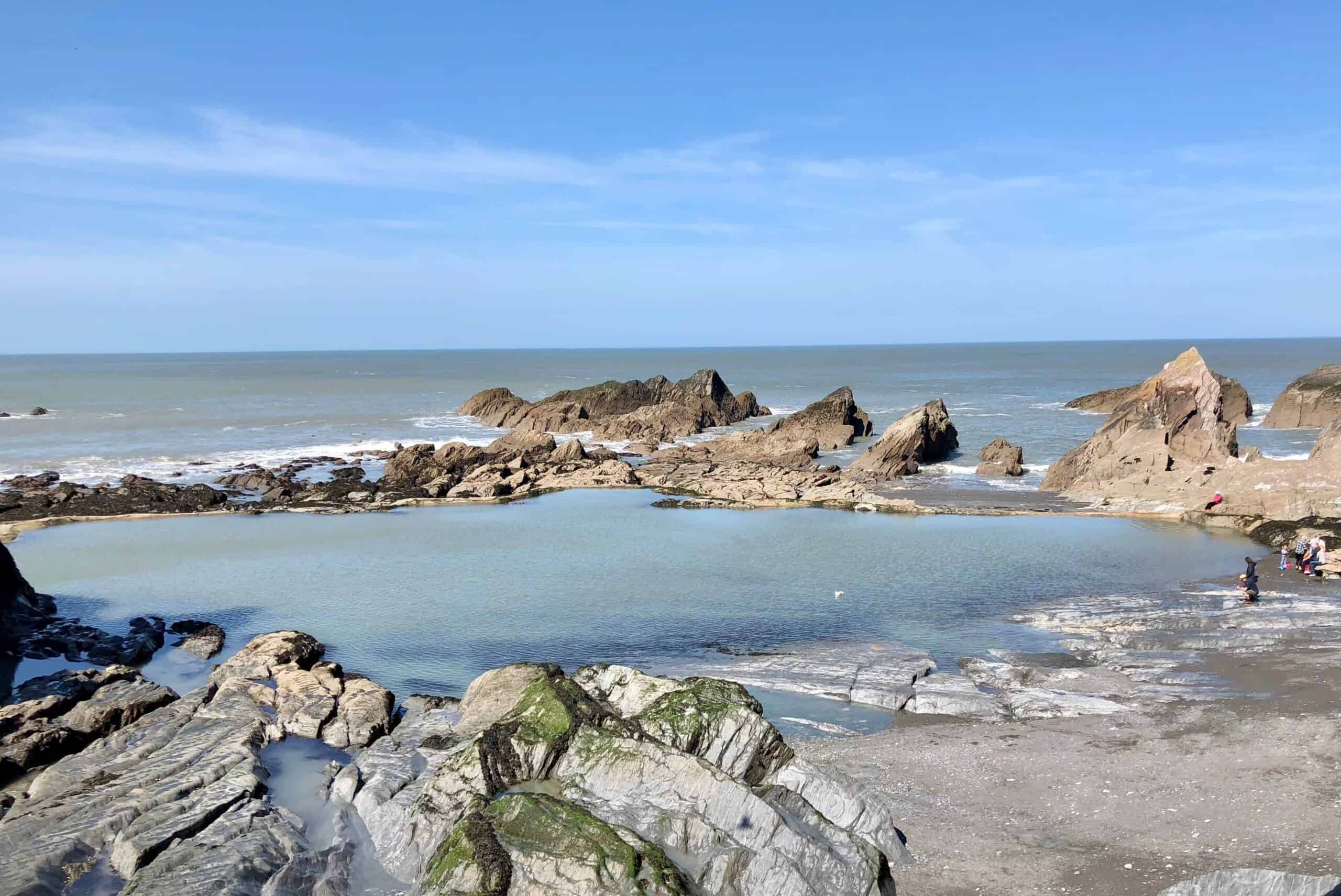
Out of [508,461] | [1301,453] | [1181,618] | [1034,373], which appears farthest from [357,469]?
[1034,373]

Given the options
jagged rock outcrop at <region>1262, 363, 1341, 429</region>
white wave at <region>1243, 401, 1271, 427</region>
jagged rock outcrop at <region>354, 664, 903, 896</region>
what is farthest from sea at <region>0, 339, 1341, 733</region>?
white wave at <region>1243, 401, 1271, 427</region>

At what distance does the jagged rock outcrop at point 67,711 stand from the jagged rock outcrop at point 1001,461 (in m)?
42.0

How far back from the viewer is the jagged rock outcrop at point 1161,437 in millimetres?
43188

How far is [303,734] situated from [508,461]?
35.2 metres

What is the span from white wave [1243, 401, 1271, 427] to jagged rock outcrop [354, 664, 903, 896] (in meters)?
69.9

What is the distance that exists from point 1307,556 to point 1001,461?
23620mm

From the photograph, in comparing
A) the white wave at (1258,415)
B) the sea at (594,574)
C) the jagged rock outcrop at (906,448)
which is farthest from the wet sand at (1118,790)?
the white wave at (1258,415)

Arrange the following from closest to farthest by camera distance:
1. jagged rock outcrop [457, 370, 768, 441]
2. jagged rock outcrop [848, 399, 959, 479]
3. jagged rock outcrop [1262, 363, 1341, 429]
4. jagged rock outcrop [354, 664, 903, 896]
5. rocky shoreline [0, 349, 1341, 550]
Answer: jagged rock outcrop [354, 664, 903, 896]
rocky shoreline [0, 349, 1341, 550]
jagged rock outcrop [848, 399, 959, 479]
jagged rock outcrop [1262, 363, 1341, 429]
jagged rock outcrop [457, 370, 768, 441]

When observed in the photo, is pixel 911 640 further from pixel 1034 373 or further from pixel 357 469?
pixel 1034 373

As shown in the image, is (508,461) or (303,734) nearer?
(303,734)

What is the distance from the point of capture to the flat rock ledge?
1230 cm

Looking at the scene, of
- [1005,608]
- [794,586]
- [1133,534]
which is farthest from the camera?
[1133,534]

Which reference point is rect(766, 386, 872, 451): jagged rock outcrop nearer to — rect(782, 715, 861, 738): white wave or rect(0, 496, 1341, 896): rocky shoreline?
rect(0, 496, 1341, 896): rocky shoreline

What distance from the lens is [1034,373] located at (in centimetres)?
16488
